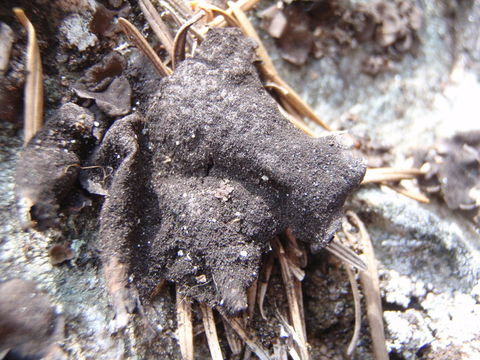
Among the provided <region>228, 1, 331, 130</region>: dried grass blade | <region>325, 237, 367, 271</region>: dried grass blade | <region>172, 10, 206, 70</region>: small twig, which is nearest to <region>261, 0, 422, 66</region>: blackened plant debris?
<region>228, 1, 331, 130</region>: dried grass blade

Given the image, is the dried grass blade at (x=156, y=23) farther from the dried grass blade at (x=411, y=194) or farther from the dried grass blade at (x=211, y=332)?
the dried grass blade at (x=411, y=194)

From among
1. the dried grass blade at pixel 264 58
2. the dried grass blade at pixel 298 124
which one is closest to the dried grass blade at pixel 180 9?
the dried grass blade at pixel 264 58

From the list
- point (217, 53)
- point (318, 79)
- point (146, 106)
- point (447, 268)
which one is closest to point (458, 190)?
point (447, 268)

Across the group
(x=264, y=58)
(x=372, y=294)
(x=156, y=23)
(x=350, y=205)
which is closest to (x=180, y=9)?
(x=156, y=23)

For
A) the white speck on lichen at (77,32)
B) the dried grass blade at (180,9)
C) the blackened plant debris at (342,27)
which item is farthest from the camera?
the blackened plant debris at (342,27)

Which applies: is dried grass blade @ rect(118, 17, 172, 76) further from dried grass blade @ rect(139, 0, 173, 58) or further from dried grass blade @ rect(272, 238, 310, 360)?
dried grass blade @ rect(272, 238, 310, 360)

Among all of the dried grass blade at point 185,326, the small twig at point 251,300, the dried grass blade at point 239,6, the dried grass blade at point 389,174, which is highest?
the dried grass blade at point 239,6
